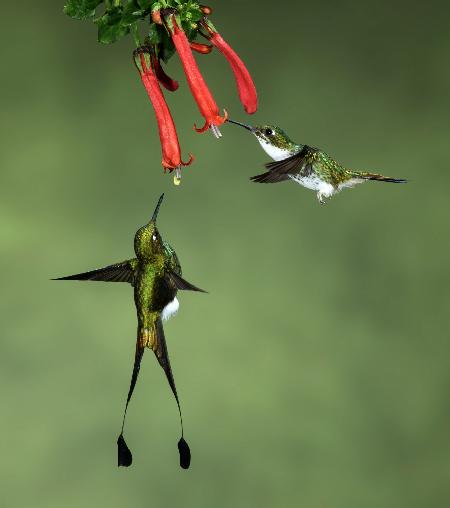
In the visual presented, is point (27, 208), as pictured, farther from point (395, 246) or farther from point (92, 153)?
point (395, 246)

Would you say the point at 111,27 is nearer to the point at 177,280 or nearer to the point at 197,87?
the point at 197,87

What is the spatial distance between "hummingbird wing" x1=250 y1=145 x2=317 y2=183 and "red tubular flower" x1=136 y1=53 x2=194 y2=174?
0.05 meters

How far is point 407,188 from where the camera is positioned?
2.14 meters

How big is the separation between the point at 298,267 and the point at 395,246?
245 millimetres

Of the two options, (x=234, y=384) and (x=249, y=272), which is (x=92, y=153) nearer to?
(x=249, y=272)

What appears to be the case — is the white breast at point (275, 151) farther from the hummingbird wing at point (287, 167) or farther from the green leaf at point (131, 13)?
the green leaf at point (131, 13)

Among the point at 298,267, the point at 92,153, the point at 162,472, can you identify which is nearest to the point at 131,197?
the point at 92,153

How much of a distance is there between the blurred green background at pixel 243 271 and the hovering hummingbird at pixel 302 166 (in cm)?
133

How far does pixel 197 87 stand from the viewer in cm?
55

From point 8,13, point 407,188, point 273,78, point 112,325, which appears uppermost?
point 8,13

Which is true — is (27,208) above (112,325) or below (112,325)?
above

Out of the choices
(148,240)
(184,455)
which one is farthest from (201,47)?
(184,455)

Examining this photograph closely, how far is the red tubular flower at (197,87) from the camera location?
0.54 metres

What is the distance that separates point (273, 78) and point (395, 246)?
512 millimetres
